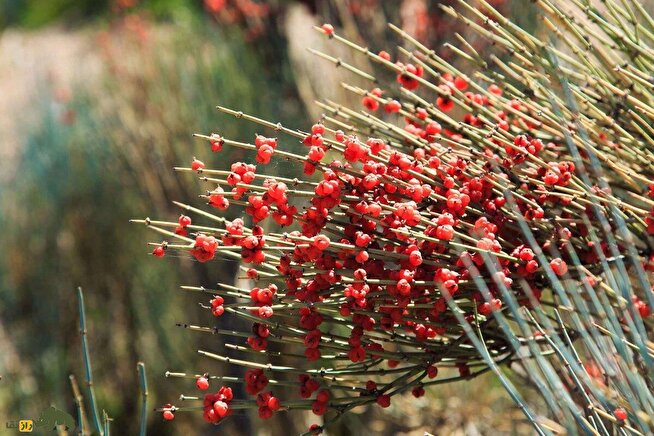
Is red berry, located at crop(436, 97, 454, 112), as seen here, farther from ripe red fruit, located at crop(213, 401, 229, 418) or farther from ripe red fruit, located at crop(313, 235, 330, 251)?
ripe red fruit, located at crop(213, 401, 229, 418)

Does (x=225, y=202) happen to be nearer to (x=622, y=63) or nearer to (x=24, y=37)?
(x=622, y=63)

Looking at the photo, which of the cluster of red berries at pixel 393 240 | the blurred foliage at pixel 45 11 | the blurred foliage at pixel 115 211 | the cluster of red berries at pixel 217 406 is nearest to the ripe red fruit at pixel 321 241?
the cluster of red berries at pixel 393 240

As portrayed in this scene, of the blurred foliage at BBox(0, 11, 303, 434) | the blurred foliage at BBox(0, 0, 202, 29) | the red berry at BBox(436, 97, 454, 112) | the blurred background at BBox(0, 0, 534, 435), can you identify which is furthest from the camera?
the blurred foliage at BBox(0, 0, 202, 29)

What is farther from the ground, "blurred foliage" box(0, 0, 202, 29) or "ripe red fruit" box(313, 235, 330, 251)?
"ripe red fruit" box(313, 235, 330, 251)

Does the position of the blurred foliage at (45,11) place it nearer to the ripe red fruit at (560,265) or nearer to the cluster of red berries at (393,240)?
the cluster of red berries at (393,240)

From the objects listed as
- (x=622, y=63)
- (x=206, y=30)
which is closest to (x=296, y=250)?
(x=622, y=63)

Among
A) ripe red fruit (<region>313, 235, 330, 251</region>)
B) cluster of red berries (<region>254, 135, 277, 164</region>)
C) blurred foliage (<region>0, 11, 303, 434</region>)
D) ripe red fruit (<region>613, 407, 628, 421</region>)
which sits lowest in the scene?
blurred foliage (<region>0, 11, 303, 434</region>)

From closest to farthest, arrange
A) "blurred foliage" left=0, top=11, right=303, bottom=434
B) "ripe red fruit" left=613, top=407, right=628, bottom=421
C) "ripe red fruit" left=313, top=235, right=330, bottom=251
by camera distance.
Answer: "ripe red fruit" left=613, top=407, right=628, bottom=421
"ripe red fruit" left=313, top=235, right=330, bottom=251
"blurred foliage" left=0, top=11, right=303, bottom=434

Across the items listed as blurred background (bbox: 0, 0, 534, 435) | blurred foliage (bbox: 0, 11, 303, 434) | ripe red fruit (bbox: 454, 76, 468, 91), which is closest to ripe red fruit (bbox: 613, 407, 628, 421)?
ripe red fruit (bbox: 454, 76, 468, 91)

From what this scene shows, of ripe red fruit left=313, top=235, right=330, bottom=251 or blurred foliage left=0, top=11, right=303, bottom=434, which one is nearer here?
ripe red fruit left=313, top=235, right=330, bottom=251
